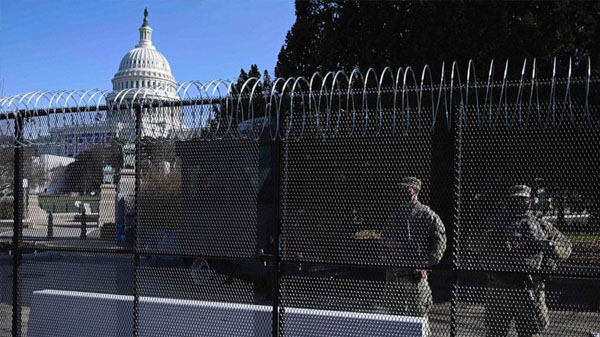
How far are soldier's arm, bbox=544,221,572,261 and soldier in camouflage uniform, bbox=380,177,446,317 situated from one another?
0.86 meters

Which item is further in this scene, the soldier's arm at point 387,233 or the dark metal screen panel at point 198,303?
the dark metal screen panel at point 198,303

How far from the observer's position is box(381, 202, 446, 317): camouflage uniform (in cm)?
508

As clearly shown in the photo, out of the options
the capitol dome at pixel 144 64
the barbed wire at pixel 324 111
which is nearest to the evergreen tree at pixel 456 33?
the barbed wire at pixel 324 111

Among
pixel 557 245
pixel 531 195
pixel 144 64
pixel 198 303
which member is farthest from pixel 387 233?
pixel 144 64

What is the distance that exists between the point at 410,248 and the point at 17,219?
4.15 m

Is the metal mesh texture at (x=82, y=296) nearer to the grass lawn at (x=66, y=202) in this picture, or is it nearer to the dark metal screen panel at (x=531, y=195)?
the grass lawn at (x=66, y=202)

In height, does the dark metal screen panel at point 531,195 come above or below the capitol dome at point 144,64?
below

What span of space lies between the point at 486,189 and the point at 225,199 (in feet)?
7.87

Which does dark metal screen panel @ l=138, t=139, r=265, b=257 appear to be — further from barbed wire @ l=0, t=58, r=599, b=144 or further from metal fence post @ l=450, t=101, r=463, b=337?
metal fence post @ l=450, t=101, r=463, b=337

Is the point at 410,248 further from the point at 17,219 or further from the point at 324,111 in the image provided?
the point at 17,219

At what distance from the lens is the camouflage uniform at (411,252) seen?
5.08 m

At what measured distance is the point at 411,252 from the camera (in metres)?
5.14

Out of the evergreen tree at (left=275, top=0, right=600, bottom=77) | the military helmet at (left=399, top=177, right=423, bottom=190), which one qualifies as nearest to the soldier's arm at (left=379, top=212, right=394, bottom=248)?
the military helmet at (left=399, top=177, right=423, bottom=190)

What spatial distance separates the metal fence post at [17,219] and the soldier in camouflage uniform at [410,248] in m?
3.87
